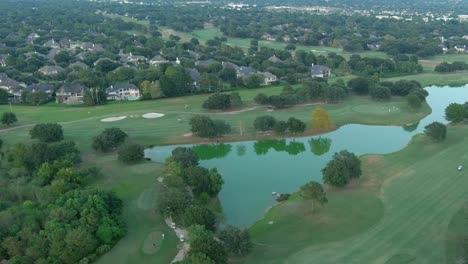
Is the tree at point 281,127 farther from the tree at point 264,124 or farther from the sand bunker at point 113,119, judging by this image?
the sand bunker at point 113,119

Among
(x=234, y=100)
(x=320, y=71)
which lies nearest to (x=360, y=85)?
(x=320, y=71)

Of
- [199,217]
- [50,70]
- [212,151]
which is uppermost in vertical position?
[50,70]

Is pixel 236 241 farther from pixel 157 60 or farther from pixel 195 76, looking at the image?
pixel 157 60

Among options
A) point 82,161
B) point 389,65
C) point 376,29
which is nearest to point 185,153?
point 82,161

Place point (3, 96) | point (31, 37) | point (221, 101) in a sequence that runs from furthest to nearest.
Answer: point (31, 37)
point (3, 96)
point (221, 101)

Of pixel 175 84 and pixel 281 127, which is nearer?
pixel 281 127

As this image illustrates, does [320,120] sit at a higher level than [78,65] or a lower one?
lower

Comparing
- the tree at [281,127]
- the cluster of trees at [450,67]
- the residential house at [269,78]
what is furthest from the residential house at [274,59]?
the tree at [281,127]

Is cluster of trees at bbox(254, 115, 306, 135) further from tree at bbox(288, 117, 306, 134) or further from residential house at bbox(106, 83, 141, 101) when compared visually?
residential house at bbox(106, 83, 141, 101)
